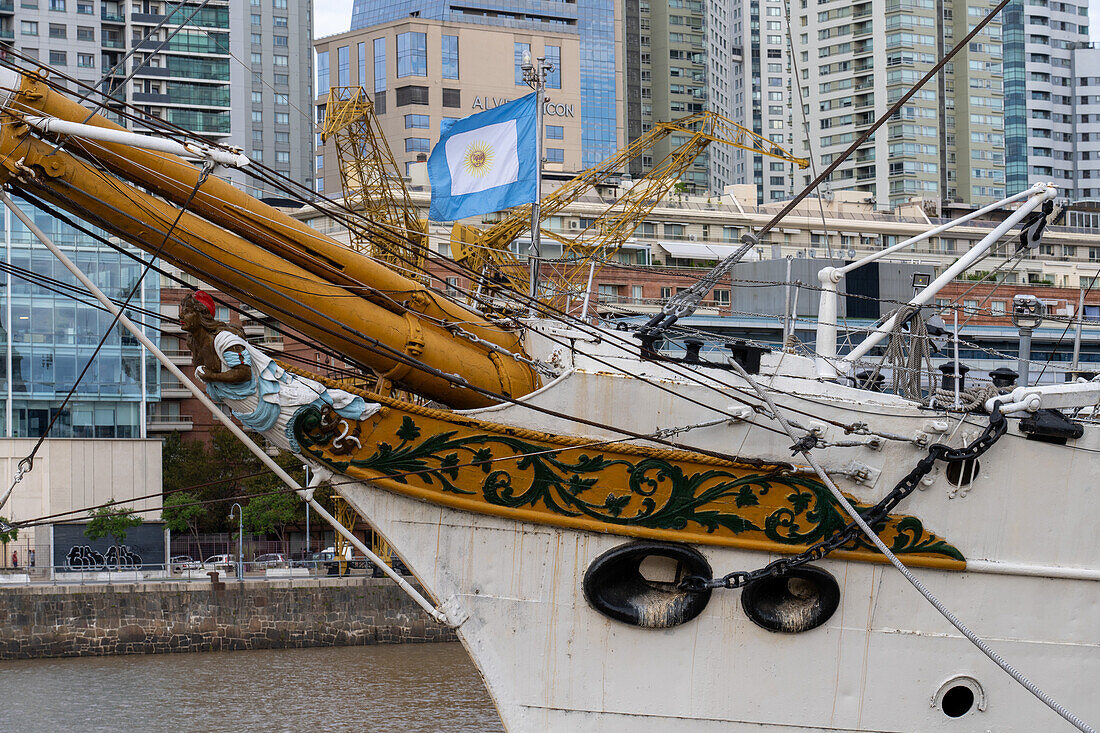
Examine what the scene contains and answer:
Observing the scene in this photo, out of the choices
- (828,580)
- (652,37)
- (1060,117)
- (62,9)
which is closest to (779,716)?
(828,580)

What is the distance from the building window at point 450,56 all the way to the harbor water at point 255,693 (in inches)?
2218

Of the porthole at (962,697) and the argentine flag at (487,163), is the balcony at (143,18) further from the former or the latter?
the porthole at (962,697)

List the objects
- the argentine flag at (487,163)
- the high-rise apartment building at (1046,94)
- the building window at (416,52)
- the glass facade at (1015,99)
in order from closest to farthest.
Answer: the argentine flag at (487,163), the building window at (416,52), the glass facade at (1015,99), the high-rise apartment building at (1046,94)

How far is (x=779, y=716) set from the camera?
541 inches

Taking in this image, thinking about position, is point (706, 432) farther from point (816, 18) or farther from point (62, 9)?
point (816, 18)

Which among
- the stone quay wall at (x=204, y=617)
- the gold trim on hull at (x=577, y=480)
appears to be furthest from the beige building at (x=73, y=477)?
the gold trim on hull at (x=577, y=480)

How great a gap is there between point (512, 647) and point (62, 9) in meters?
75.6

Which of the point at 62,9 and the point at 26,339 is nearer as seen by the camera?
the point at 26,339

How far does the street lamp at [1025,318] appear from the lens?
653 inches

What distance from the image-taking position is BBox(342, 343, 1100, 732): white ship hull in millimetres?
13359

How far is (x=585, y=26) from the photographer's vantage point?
96.9 meters

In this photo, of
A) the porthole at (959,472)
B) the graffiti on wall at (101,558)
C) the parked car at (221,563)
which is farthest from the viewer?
the graffiti on wall at (101,558)

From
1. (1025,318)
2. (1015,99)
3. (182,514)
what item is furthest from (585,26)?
(1025,318)

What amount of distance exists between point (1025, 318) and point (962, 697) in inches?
196
